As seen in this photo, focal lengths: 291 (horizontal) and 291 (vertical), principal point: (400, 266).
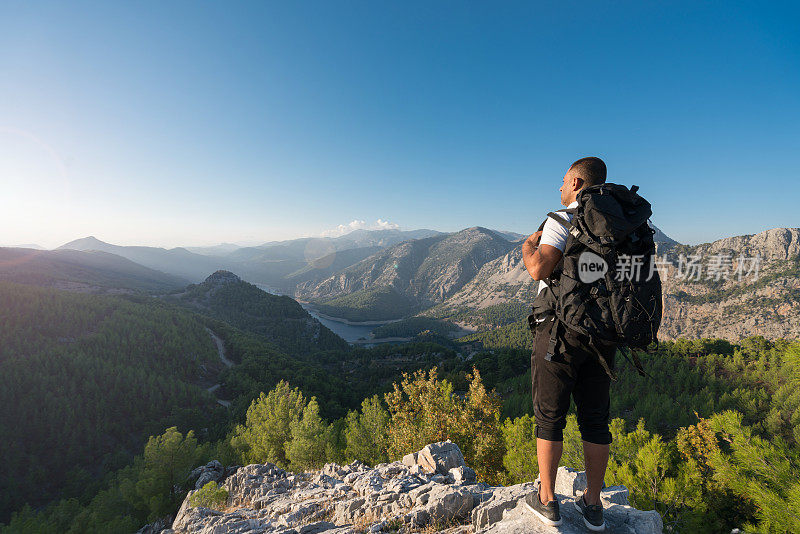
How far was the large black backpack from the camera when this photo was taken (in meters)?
3.18

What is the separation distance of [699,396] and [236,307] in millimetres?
169027

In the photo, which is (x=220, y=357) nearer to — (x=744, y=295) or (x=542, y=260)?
(x=542, y=260)

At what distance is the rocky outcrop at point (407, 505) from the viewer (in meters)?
5.06

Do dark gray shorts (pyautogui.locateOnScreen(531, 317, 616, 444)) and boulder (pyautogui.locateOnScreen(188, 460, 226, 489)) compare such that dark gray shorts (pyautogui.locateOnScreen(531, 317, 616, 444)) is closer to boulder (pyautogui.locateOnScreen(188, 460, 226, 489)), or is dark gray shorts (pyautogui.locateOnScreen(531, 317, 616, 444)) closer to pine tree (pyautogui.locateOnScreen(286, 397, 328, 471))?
pine tree (pyautogui.locateOnScreen(286, 397, 328, 471))

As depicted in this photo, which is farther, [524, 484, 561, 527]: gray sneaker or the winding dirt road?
the winding dirt road

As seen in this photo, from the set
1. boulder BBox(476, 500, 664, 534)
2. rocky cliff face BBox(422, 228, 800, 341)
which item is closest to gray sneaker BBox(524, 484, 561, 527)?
boulder BBox(476, 500, 664, 534)

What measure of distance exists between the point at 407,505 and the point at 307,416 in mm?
15952

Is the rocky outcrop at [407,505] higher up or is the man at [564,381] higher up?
the man at [564,381]

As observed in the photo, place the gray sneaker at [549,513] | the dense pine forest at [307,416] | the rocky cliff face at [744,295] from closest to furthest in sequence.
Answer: the gray sneaker at [549,513], the dense pine forest at [307,416], the rocky cliff face at [744,295]

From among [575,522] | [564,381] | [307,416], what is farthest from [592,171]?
[307,416]

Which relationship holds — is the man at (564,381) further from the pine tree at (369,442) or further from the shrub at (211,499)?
the pine tree at (369,442)

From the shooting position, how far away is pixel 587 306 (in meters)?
3.39

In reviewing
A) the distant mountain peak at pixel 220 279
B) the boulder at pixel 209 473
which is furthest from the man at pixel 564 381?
the distant mountain peak at pixel 220 279

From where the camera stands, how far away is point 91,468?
4538cm
